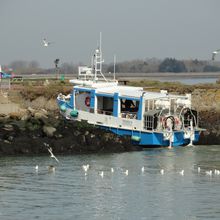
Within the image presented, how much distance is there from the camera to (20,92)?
57.0 m

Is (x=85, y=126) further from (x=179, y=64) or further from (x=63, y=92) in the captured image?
(x=179, y=64)

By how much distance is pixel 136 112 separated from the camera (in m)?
47.3

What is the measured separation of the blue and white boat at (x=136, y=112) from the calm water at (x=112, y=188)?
7.73 feet

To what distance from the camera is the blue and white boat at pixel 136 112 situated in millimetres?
45344

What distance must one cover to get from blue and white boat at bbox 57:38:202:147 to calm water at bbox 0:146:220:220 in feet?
7.73

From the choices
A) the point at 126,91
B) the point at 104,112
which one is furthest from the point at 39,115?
the point at 126,91

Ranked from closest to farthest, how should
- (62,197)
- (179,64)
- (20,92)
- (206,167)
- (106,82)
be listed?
(62,197) → (206,167) → (106,82) → (20,92) → (179,64)

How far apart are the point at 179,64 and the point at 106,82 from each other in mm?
61409

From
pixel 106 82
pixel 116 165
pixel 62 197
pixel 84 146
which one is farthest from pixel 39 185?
pixel 106 82

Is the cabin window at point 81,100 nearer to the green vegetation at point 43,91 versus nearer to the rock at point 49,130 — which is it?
the rock at point 49,130

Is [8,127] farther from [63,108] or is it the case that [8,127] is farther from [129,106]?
[129,106]

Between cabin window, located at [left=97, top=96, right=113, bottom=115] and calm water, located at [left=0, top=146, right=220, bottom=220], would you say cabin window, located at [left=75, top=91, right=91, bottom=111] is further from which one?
calm water, located at [left=0, top=146, right=220, bottom=220]

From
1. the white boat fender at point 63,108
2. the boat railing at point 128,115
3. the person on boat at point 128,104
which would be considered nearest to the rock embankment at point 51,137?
the boat railing at point 128,115

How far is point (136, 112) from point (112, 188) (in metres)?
12.8
